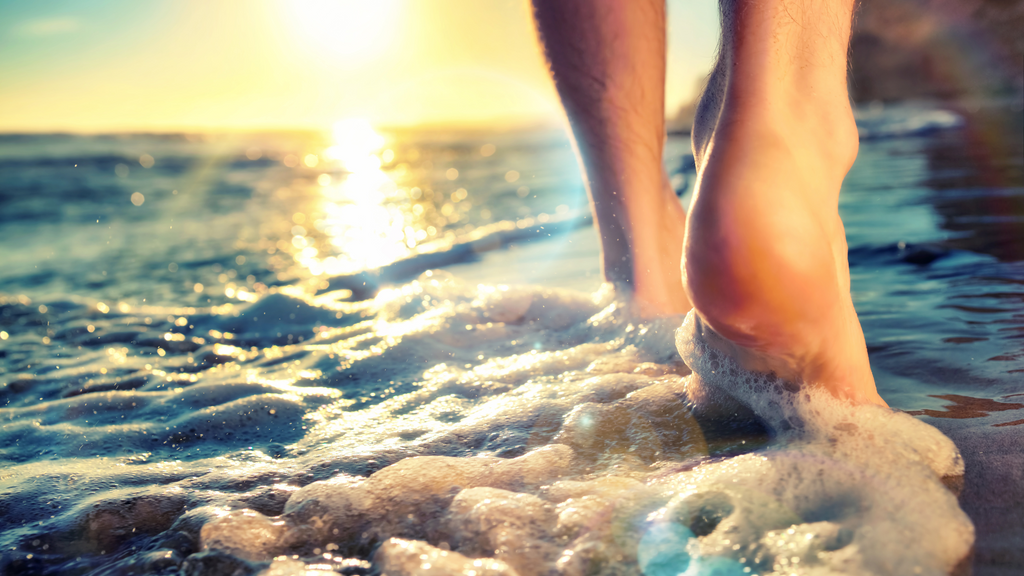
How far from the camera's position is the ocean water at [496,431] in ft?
2.41

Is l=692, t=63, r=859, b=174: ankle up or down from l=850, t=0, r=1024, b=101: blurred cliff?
down

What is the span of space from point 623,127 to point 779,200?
75cm

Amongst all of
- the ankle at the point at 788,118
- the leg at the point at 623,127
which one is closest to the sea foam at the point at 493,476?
the leg at the point at 623,127

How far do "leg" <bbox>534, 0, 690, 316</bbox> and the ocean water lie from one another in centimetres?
12

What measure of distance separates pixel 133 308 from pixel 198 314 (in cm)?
33

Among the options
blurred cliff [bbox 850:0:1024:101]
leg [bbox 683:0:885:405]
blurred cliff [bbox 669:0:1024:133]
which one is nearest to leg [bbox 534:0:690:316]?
leg [bbox 683:0:885:405]

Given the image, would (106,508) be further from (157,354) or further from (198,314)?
(198,314)

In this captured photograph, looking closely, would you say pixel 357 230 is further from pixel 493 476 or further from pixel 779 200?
pixel 779 200

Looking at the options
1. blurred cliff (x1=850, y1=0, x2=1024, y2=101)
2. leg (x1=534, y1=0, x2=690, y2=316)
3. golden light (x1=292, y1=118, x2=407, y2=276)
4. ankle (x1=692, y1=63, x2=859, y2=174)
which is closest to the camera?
ankle (x1=692, y1=63, x2=859, y2=174)

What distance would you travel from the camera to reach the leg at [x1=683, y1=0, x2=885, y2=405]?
798mm

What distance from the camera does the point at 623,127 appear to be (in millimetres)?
1516

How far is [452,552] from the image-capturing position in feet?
2.40

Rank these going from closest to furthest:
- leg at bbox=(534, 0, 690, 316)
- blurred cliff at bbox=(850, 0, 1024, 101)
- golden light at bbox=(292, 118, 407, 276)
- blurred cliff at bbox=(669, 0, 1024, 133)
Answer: leg at bbox=(534, 0, 690, 316) < golden light at bbox=(292, 118, 407, 276) < blurred cliff at bbox=(669, 0, 1024, 133) < blurred cliff at bbox=(850, 0, 1024, 101)

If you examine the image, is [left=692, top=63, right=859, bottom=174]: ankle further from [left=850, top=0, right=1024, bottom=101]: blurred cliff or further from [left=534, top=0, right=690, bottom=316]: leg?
[left=850, top=0, right=1024, bottom=101]: blurred cliff
